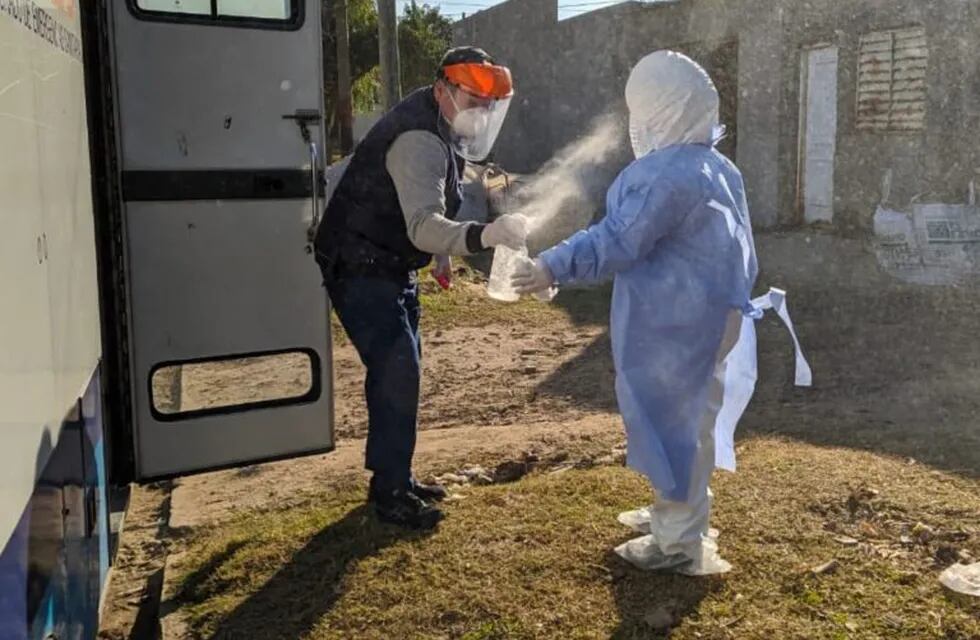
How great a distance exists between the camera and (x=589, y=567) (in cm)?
393

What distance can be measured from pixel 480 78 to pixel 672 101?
0.74 metres

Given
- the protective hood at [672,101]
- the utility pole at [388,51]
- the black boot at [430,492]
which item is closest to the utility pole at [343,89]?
the utility pole at [388,51]

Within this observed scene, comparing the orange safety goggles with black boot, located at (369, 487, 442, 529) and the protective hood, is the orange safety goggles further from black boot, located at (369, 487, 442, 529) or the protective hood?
black boot, located at (369, 487, 442, 529)

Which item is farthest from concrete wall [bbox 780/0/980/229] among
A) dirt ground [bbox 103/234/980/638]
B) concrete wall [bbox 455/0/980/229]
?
dirt ground [bbox 103/234/980/638]

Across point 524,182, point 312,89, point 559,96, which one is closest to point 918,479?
point 312,89

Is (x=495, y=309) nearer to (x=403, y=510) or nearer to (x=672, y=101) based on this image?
(x=403, y=510)

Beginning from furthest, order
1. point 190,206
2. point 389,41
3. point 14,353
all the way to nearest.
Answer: point 389,41
point 190,206
point 14,353

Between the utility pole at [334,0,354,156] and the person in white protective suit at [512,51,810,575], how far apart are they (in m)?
15.1

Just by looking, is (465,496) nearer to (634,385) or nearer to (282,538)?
(282,538)

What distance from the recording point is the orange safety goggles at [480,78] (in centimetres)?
380

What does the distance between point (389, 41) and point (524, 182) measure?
5608mm

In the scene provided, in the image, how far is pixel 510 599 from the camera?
12.2 feet

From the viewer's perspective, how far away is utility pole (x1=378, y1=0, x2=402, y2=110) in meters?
12.6

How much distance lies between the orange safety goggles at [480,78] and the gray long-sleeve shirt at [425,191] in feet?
0.72
